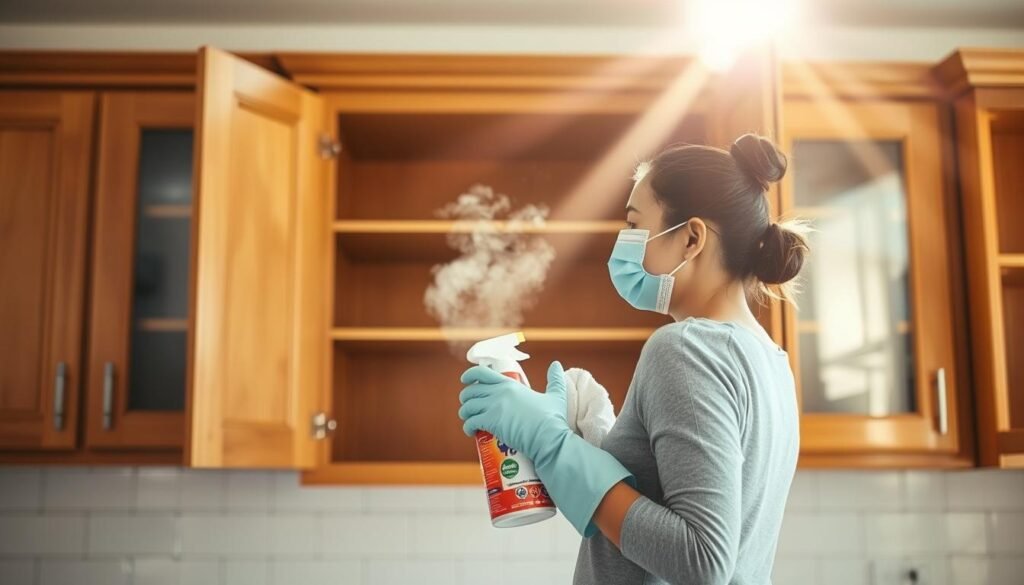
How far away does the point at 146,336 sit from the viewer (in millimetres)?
2219

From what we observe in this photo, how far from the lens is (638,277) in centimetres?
122

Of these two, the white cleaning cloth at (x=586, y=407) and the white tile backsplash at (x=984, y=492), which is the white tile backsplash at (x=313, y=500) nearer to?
the white cleaning cloth at (x=586, y=407)

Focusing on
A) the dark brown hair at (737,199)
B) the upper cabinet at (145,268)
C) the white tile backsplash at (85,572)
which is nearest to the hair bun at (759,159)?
the dark brown hair at (737,199)

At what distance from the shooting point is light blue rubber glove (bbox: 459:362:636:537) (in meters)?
1.03

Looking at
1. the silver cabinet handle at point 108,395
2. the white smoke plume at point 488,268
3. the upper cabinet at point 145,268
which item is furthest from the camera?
the white smoke plume at point 488,268

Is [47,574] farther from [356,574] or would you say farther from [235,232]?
[235,232]

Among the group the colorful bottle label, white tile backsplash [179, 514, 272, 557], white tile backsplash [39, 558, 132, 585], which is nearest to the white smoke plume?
white tile backsplash [179, 514, 272, 557]

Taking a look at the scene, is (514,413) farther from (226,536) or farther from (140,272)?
(226,536)

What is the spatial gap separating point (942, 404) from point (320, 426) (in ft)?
4.67

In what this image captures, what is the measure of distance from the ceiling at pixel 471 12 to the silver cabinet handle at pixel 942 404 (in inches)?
43.1

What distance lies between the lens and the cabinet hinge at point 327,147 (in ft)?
7.43

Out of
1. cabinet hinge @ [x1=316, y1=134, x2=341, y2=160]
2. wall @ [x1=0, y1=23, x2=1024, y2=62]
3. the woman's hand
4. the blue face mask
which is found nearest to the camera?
the woman's hand

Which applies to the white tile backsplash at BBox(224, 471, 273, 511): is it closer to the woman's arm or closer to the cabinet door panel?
the cabinet door panel

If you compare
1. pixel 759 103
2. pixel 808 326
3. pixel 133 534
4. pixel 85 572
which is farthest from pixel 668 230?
pixel 85 572
